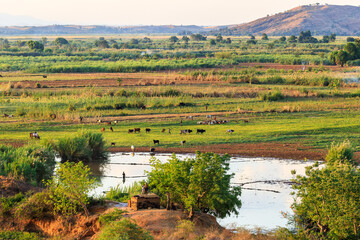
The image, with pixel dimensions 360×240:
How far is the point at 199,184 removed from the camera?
57.1ft

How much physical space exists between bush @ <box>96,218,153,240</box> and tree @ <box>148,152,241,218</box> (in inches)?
116

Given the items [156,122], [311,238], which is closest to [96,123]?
[156,122]

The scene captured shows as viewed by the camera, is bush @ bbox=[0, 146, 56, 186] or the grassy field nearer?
bush @ bbox=[0, 146, 56, 186]

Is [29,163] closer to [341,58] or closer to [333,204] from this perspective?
[333,204]

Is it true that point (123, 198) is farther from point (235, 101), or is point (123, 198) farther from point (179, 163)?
point (235, 101)

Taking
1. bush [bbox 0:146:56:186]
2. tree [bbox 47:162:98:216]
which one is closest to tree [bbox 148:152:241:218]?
tree [bbox 47:162:98:216]

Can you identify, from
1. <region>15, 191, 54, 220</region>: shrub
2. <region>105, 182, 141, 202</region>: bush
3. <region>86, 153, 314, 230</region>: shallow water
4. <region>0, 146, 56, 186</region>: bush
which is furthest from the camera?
<region>0, 146, 56, 186</region>: bush

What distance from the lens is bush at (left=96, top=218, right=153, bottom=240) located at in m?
14.3

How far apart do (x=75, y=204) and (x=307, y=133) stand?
2158 cm

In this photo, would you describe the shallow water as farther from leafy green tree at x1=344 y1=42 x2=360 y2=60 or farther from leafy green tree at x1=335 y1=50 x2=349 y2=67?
leafy green tree at x1=344 y1=42 x2=360 y2=60

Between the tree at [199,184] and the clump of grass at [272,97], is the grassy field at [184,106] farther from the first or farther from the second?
the tree at [199,184]

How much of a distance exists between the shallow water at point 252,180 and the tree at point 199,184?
2.00 metres

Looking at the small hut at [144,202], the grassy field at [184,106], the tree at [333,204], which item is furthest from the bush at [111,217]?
the grassy field at [184,106]

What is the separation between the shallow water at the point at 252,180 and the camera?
65.8 ft
